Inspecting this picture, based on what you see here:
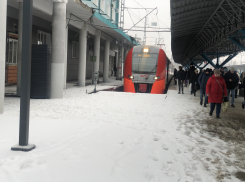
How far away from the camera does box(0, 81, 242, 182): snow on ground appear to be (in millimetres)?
3695

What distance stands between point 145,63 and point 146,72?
538 millimetres

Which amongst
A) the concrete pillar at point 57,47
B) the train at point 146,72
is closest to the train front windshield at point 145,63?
the train at point 146,72

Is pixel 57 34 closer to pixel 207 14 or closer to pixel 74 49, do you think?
pixel 207 14

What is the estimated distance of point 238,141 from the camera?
5.82m

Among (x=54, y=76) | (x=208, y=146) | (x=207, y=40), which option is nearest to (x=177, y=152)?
(x=208, y=146)

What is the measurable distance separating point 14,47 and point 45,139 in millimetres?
14252

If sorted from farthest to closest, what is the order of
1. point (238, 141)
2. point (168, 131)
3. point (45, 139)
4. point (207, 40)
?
1. point (207, 40)
2. point (168, 131)
3. point (238, 141)
4. point (45, 139)

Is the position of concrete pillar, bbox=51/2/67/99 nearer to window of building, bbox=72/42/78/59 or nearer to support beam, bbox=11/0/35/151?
support beam, bbox=11/0/35/151

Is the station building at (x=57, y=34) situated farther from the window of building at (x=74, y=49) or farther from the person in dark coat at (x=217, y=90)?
the person in dark coat at (x=217, y=90)

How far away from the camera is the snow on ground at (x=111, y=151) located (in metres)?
3.70

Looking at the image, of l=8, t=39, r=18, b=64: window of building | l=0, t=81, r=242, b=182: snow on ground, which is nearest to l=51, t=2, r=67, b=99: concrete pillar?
l=0, t=81, r=242, b=182: snow on ground

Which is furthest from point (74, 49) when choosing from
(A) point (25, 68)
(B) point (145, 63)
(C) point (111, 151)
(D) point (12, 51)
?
(C) point (111, 151)

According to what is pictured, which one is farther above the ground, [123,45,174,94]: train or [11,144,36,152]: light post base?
[123,45,174,94]: train

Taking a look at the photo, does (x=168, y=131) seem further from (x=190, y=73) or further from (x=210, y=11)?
(x=190, y=73)
